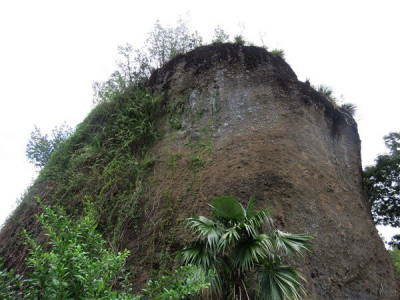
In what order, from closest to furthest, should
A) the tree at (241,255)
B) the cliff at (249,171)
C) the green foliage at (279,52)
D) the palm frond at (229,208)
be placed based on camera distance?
the tree at (241,255), the palm frond at (229,208), the cliff at (249,171), the green foliage at (279,52)

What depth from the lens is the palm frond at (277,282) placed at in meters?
4.27

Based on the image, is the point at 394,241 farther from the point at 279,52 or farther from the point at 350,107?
the point at 279,52

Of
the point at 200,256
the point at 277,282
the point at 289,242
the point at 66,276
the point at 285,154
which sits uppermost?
the point at 285,154

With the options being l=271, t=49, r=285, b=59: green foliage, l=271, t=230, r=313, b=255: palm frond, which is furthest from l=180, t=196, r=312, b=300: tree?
l=271, t=49, r=285, b=59: green foliage

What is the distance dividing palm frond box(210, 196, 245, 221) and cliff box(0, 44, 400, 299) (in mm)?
1281

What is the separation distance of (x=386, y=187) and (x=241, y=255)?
11.2 meters

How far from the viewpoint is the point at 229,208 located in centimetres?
499

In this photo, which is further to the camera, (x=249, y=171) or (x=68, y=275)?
(x=249, y=171)

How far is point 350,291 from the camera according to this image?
6.09 m

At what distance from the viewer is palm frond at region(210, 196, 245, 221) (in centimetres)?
495

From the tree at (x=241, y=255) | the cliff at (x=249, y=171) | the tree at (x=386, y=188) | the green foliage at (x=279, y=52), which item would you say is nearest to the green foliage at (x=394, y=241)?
the tree at (x=386, y=188)

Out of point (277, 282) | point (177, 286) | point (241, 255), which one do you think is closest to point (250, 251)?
point (241, 255)

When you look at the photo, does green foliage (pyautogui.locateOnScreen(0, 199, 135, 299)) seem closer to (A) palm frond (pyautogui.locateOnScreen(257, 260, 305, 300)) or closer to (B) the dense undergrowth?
(A) palm frond (pyautogui.locateOnScreen(257, 260, 305, 300))

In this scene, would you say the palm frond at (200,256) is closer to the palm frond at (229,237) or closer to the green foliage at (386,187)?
the palm frond at (229,237)
